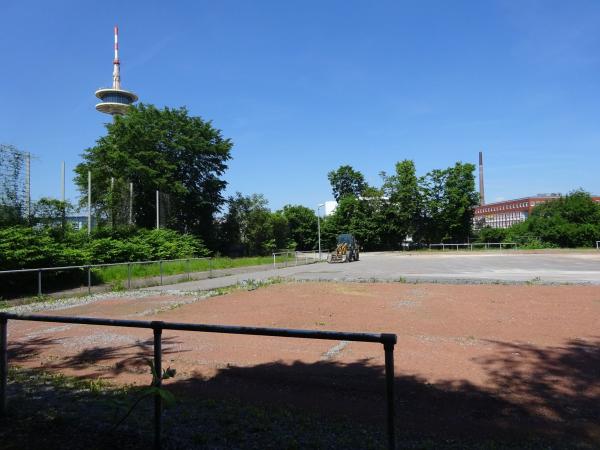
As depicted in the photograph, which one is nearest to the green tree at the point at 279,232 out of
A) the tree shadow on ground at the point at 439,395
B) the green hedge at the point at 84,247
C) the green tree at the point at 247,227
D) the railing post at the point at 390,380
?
the green tree at the point at 247,227

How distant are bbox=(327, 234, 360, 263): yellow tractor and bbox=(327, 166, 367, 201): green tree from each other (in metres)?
36.6

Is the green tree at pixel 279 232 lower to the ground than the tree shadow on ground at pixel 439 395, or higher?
higher

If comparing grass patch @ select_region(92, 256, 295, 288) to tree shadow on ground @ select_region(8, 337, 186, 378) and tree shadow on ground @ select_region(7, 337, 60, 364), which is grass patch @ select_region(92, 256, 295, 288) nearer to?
tree shadow on ground @ select_region(7, 337, 60, 364)

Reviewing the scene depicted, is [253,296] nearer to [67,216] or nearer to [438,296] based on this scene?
[438,296]

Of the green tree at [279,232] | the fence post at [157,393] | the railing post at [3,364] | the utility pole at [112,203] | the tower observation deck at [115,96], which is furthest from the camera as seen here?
the tower observation deck at [115,96]

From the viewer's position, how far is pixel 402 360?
21.4 feet

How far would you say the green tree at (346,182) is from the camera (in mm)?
79812

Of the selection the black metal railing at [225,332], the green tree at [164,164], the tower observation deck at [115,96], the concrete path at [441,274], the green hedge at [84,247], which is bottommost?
the concrete path at [441,274]

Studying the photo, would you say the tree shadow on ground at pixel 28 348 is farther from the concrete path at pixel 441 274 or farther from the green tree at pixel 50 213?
the green tree at pixel 50 213

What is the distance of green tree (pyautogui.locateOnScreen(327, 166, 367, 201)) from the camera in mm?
79812

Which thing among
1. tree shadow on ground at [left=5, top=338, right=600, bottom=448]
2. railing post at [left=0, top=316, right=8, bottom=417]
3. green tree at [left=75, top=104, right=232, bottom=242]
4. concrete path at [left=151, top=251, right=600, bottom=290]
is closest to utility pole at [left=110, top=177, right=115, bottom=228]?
green tree at [left=75, top=104, right=232, bottom=242]

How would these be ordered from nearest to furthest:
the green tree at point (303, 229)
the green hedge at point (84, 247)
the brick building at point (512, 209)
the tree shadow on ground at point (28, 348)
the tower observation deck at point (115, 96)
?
the tree shadow on ground at point (28, 348)
the green hedge at point (84, 247)
the green tree at point (303, 229)
the tower observation deck at point (115, 96)
the brick building at point (512, 209)

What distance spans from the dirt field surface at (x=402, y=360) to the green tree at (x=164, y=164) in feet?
90.0

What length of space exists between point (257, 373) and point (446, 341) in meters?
3.49
